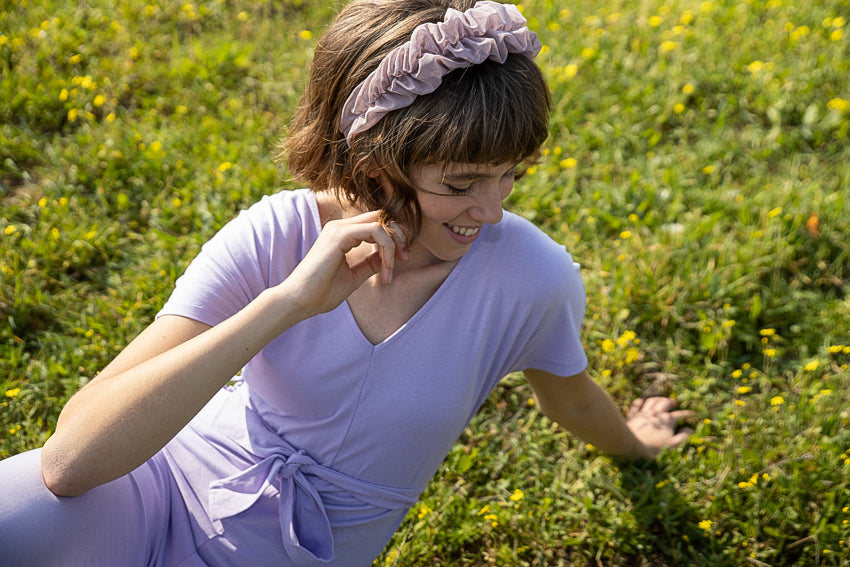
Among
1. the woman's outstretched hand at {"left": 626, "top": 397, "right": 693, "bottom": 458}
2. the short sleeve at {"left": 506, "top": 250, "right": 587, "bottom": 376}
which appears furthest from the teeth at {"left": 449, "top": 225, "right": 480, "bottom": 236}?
the woman's outstretched hand at {"left": 626, "top": 397, "right": 693, "bottom": 458}

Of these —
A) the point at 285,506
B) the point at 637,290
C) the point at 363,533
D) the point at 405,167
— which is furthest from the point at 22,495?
the point at 637,290

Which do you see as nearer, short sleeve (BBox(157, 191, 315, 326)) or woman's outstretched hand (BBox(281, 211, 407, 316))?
woman's outstretched hand (BBox(281, 211, 407, 316))

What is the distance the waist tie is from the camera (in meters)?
1.74

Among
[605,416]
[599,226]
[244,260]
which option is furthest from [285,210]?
[599,226]

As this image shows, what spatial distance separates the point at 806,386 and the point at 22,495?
228cm

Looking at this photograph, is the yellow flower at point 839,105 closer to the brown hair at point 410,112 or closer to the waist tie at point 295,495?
the brown hair at point 410,112

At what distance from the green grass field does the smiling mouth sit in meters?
0.94

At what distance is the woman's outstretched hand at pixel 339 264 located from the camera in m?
1.53

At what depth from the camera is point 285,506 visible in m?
1.76

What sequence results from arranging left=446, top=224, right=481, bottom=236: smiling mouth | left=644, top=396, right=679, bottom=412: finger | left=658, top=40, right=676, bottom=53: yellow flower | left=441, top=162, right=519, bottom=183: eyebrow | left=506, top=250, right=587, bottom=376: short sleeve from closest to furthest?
left=441, top=162, right=519, bottom=183: eyebrow, left=446, top=224, right=481, bottom=236: smiling mouth, left=506, top=250, right=587, bottom=376: short sleeve, left=644, top=396, right=679, bottom=412: finger, left=658, top=40, right=676, bottom=53: yellow flower

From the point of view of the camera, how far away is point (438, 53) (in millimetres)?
1470

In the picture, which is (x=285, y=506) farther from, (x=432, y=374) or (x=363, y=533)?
(x=432, y=374)

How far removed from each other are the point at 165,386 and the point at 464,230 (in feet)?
2.26

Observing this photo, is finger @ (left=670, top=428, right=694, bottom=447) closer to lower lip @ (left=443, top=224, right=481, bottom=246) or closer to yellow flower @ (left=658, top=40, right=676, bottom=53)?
lower lip @ (left=443, top=224, right=481, bottom=246)
